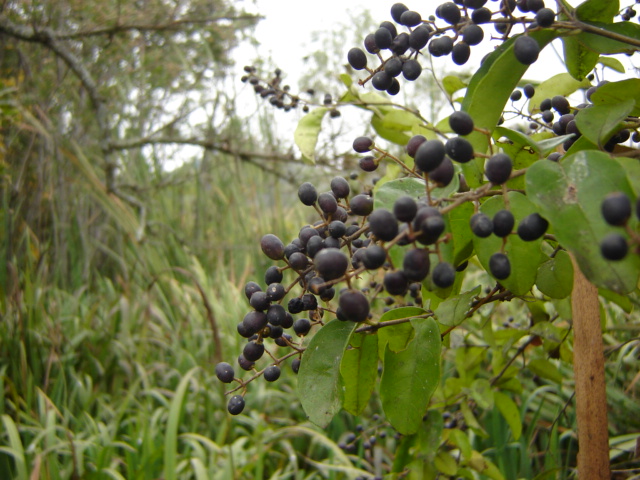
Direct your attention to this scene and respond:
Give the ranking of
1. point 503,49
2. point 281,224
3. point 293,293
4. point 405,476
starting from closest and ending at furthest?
point 503,49 → point 405,476 → point 293,293 → point 281,224

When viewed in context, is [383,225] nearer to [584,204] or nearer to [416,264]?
[416,264]

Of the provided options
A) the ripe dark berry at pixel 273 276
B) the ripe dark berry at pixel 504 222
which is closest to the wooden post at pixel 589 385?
the ripe dark berry at pixel 504 222

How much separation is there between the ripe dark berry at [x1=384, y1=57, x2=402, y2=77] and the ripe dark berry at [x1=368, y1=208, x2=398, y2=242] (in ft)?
0.85

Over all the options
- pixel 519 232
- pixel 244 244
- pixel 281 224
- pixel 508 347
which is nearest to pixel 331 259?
pixel 519 232

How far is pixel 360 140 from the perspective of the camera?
0.62 m

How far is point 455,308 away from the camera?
0.56 metres

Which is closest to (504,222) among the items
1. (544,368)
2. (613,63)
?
(613,63)

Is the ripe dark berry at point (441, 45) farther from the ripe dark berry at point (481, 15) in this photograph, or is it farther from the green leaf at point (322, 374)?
the green leaf at point (322, 374)

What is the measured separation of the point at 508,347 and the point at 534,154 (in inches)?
19.2

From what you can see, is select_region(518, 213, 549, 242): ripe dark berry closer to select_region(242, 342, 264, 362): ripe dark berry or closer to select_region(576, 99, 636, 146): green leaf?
select_region(576, 99, 636, 146): green leaf

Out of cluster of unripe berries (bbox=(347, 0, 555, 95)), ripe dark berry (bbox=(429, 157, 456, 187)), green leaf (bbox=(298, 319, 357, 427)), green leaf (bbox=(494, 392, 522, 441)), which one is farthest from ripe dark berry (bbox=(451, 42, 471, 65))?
green leaf (bbox=(494, 392, 522, 441))

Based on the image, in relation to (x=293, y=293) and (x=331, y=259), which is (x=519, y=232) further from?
(x=293, y=293)

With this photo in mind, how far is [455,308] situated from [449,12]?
1.01ft

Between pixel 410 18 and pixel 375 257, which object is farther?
pixel 410 18
